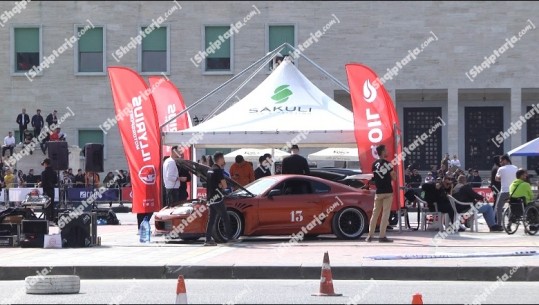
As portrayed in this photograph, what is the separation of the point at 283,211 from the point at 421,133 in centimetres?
3286

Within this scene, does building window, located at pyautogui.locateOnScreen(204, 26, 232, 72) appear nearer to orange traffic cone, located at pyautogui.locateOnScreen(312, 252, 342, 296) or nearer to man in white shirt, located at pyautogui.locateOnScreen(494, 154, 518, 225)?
man in white shirt, located at pyautogui.locateOnScreen(494, 154, 518, 225)

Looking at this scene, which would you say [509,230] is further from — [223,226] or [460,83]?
[460,83]

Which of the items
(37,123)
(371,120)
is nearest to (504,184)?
(371,120)

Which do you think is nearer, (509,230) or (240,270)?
(240,270)

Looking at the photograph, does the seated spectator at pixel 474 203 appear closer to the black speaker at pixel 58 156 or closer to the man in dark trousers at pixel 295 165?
the man in dark trousers at pixel 295 165

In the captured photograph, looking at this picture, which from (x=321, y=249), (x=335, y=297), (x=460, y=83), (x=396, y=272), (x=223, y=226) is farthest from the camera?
(x=460, y=83)

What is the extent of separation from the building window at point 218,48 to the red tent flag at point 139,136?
2884 cm

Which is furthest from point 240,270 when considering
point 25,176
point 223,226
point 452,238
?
point 25,176

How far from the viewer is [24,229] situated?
70.1 ft

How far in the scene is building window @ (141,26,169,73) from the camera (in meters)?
53.7

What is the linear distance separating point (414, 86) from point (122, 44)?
13.6 meters

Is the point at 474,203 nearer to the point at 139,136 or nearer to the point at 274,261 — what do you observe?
the point at 139,136

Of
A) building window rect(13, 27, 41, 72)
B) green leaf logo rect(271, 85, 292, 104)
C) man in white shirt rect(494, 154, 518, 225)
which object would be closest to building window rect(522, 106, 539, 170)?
building window rect(13, 27, 41, 72)

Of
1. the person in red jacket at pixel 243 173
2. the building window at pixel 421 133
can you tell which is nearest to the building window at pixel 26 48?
the building window at pixel 421 133
